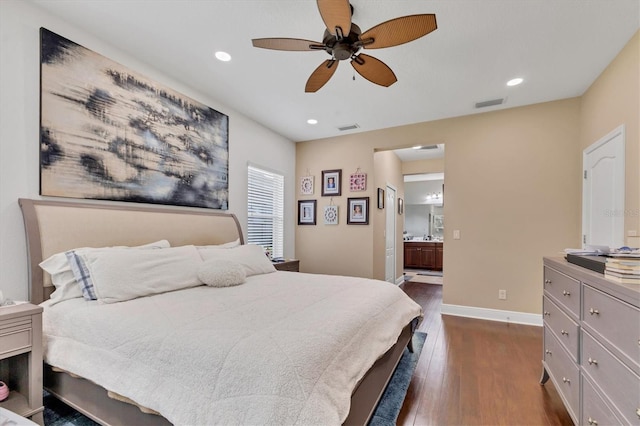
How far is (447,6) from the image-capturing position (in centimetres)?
203

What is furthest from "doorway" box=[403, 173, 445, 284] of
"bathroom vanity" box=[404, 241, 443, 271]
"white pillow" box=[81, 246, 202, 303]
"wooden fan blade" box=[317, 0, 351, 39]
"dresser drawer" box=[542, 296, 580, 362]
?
"wooden fan blade" box=[317, 0, 351, 39]

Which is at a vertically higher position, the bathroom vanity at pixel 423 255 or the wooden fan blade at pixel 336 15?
the wooden fan blade at pixel 336 15

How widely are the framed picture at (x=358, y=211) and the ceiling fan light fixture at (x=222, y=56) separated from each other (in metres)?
2.80

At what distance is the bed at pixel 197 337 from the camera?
3.59 feet

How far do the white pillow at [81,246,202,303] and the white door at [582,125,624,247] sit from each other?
12.2ft

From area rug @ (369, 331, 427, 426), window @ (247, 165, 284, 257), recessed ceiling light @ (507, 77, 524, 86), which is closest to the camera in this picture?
area rug @ (369, 331, 427, 426)

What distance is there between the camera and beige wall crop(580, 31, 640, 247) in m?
2.26

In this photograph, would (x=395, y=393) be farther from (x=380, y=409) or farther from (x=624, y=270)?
(x=624, y=270)

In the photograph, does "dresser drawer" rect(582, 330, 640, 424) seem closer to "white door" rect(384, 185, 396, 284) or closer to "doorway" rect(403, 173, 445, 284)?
"white door" rect(384, 185, 396, 284)

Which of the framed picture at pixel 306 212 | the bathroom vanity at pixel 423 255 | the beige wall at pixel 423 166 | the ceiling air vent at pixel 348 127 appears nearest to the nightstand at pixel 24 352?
the framed picture at pixel 306 212

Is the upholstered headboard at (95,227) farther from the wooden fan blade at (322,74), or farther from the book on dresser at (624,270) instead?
the book on dresser at (624,270)

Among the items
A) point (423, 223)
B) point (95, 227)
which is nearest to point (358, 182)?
point (95, 227)

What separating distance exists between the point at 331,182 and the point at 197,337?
389cm


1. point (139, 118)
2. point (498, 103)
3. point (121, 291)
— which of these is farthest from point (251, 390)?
point (498, 103)
